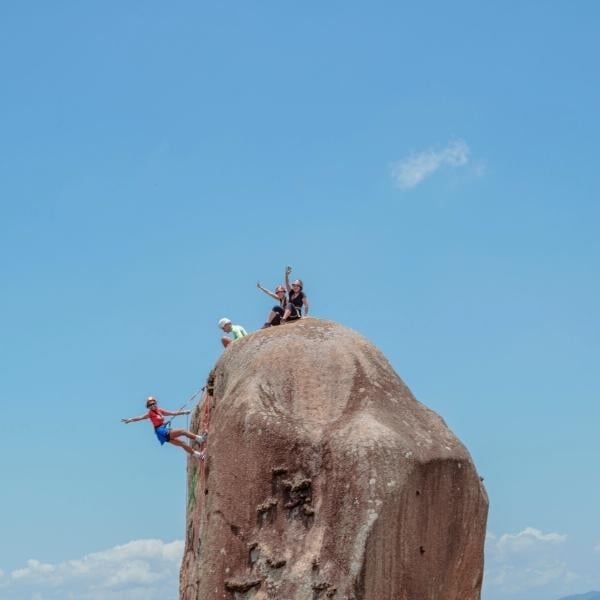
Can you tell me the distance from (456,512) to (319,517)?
180 cm

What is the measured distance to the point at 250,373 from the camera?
51.2 feet

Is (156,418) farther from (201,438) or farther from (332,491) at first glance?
(332,491)

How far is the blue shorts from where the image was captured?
57.1 feet

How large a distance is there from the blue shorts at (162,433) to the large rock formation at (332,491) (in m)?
1.99

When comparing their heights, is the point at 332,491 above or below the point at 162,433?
below

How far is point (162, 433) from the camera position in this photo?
17.4m

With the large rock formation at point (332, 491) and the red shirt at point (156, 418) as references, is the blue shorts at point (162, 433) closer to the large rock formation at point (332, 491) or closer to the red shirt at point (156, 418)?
the red shirt at point (156, 418)

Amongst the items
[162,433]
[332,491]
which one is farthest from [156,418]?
[332,491]

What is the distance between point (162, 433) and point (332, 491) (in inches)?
160

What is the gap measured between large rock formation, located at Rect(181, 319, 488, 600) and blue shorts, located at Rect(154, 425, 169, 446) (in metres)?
1.99

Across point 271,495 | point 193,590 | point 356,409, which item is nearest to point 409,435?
point 356,409

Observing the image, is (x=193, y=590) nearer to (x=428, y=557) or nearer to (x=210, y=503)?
(x=210, y=503)

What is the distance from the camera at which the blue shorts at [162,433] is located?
Result: 17.4 meters

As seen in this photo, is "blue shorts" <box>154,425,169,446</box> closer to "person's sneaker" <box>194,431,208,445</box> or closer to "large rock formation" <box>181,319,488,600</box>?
"person's sneaker" <box>194,431,208,445</box>
